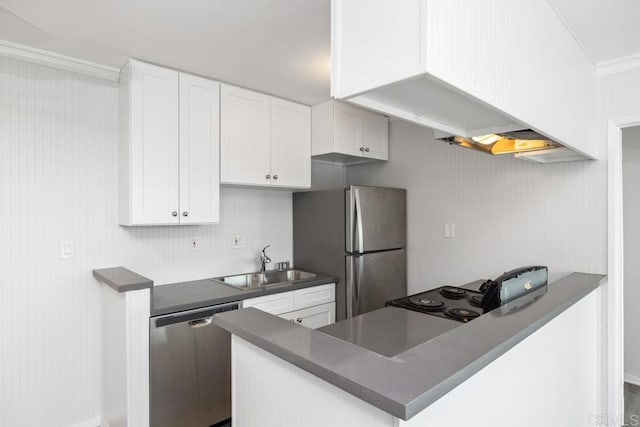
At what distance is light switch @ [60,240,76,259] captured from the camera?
2.15 meters

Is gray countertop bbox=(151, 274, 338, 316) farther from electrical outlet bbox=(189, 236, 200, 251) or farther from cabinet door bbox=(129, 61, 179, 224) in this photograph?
cabinet door bbox=(129, 61, 179, 224)

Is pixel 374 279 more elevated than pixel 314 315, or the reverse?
pixel 374 279

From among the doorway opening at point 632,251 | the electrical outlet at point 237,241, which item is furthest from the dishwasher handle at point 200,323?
the doorway opening at point 632,251

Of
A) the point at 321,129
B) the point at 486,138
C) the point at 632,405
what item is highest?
the point at 321,129

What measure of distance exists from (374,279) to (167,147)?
1.83m

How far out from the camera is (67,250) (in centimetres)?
216

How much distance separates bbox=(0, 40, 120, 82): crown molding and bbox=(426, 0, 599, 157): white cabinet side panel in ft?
7.16

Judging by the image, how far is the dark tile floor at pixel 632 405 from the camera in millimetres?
2344

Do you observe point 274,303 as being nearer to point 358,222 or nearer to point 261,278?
point 261,278

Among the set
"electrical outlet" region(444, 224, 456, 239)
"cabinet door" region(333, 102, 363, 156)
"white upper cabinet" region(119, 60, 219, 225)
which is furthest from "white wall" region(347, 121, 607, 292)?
"white upper cabinet" region(119, 60, 219, 225)

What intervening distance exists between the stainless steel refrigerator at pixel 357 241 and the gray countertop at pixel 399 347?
1.12m

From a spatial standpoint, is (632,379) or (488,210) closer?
(488,210)

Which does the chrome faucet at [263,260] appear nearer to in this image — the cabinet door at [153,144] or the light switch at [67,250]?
the cabinet door at [153,144]

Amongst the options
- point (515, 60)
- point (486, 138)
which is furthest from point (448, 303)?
point (515, 60)
